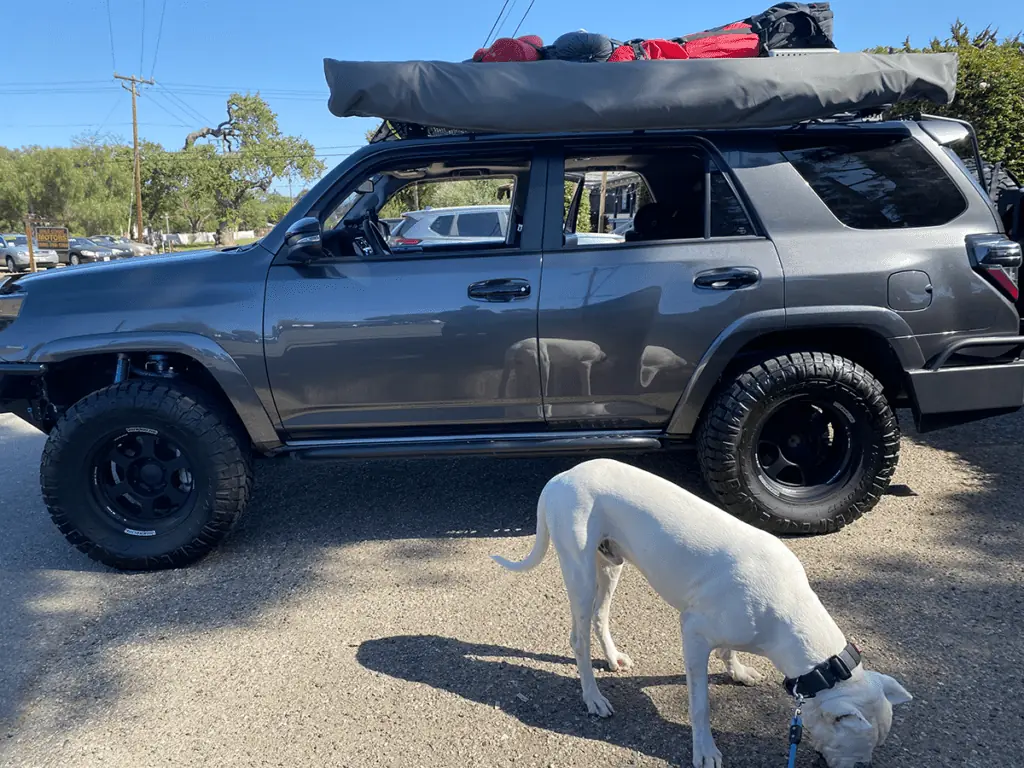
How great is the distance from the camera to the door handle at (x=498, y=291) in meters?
3.33

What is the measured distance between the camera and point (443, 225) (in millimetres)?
10664

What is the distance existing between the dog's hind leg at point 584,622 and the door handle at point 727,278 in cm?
156

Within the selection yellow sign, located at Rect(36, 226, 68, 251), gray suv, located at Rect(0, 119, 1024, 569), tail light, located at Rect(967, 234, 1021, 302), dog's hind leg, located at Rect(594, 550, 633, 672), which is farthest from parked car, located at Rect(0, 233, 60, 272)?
tail light, located at Rect(967, 234, 1021, 302)

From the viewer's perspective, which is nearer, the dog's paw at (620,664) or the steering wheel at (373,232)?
the dog's paw at (620,664)

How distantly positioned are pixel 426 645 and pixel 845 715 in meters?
1.50

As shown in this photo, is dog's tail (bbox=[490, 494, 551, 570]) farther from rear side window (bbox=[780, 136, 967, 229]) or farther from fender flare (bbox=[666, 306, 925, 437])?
rear side window (bbox=[780, 136, 967, 229])

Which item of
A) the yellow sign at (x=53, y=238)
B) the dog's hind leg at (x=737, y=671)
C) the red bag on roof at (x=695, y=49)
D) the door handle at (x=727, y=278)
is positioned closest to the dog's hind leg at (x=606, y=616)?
the dog's hind leg at (x=737, y=671)

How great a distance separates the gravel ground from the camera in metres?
2.29

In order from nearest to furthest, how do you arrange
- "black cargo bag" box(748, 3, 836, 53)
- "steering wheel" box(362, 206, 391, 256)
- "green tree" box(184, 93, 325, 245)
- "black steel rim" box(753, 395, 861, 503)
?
"black steel rim" box(753, 395, 861, 503)
"black cargo bag" box(748, 3, 836, 53)
"steering wheel" box(362, 206, 391, 256)
"green tree" box(184, 93, 325, 245)

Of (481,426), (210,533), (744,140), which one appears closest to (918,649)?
(481,426)

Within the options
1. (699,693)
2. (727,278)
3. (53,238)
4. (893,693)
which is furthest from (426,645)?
(53,238)

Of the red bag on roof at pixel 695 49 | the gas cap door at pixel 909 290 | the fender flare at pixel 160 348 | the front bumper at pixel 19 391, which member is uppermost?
the red bag on roof at pixel 695 49

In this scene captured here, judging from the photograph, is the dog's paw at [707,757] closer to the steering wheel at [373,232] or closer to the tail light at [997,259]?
the tail light at [997,259]

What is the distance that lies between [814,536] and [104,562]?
3320mm
